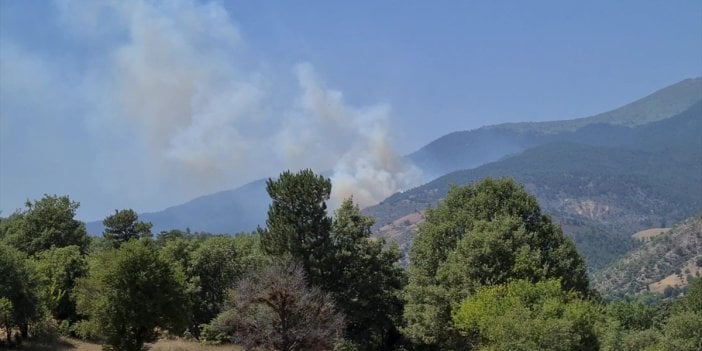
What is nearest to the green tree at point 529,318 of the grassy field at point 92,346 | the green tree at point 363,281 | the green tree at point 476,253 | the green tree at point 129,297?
the green tree at point 476,253

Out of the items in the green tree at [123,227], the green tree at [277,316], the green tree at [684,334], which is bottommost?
the green tree at [684,334]

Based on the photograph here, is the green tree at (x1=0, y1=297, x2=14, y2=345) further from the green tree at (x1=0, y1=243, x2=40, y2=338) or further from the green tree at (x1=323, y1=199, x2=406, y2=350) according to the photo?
the green tree at (x1=323, y1=199, x2=406, y2=350)

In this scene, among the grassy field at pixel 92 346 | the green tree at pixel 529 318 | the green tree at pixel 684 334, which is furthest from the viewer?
the green tree at pixel 684 334

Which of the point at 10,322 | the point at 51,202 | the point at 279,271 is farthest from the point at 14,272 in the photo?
the point at 51,202

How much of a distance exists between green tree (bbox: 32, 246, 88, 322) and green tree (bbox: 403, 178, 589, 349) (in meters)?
30.7

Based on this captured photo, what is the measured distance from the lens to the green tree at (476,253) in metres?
46.9

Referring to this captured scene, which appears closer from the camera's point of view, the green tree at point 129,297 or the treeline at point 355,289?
the treeline at point 355,289

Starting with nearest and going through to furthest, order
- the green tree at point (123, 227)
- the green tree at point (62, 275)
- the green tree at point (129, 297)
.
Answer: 1. the green tree at point (129, 297)
2. the green tree at point (62, 275)
3. the green tree at point (123, 227)

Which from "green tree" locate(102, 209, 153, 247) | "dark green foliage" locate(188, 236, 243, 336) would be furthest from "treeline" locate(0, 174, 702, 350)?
"green tree" locate(102, 209, 153, 247)

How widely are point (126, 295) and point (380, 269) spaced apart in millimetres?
23110

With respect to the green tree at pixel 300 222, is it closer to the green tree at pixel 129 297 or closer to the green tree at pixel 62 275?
the green tree at pixel 129 297

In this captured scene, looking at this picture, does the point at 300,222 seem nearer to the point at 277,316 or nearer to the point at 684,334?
the point at 277,316

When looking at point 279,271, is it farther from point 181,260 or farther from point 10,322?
point 181,260

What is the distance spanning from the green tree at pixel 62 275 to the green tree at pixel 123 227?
30.0m
